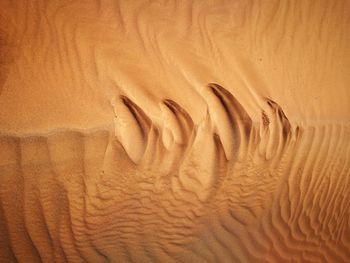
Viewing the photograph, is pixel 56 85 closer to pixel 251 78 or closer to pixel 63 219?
pixel 63 219

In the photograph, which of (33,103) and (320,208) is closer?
(33,103)

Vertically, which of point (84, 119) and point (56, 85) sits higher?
point (56, 85)

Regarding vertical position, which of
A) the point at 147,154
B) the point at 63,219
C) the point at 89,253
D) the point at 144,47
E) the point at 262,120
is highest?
the point at 144,47

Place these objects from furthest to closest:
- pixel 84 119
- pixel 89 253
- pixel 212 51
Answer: pixel 212 51 → pixel 84 119 → pixel 89 253

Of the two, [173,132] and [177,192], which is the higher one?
[173,132]

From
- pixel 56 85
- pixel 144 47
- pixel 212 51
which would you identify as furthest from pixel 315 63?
pixel 56 85

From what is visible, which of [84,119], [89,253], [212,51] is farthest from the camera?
[212,51]
